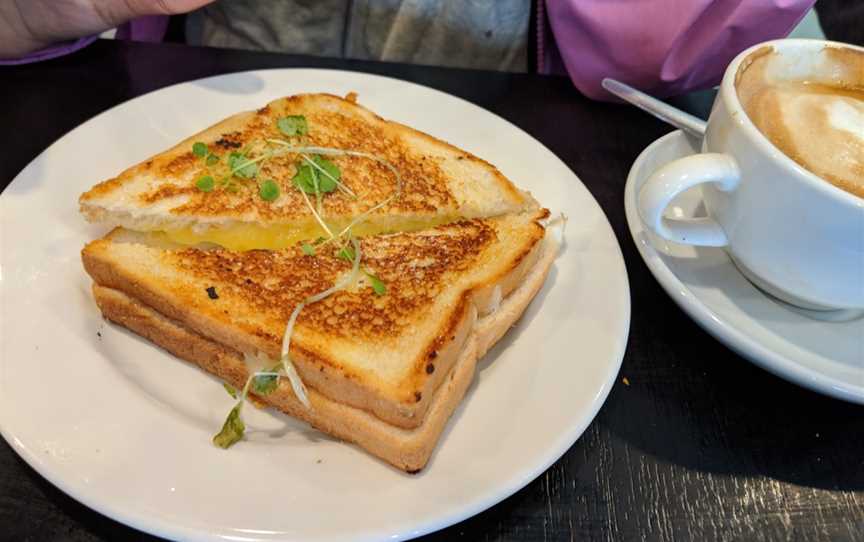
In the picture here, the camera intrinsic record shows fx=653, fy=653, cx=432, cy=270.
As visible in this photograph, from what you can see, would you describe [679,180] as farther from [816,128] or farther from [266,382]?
[266,382]

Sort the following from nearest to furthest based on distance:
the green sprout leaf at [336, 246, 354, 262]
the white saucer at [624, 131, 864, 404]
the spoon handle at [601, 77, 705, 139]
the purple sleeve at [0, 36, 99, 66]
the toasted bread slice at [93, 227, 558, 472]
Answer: the toasted bread slice at [93, 227, 558, 472] → the white saucer at [624, 131, 864, 404] → the green sprout leaf at [336, 246, 354, 262] → the spoon handle at [601, 77, 705, 139] → the purple sleeve at [0, 36, 99, 66]

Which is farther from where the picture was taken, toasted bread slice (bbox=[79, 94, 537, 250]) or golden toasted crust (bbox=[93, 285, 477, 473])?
toasted bread slice (bbox=[79, 94, 537, 250])

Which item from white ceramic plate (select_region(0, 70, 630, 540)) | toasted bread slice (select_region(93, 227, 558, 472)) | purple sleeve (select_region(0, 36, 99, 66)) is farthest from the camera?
purple sleeve (select_region(0, 36, 99, 66))

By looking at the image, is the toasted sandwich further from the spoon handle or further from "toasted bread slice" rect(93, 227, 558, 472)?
the spoon handle

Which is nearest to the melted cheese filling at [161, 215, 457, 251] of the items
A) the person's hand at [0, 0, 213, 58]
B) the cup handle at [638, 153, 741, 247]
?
the cup handle at [638, 153, 741, 247]

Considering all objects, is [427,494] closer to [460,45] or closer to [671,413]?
[671,413]

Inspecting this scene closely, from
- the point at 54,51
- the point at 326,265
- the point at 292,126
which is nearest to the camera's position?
the point at 326,265

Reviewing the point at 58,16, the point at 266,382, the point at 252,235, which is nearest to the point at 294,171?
the point at 252,235
